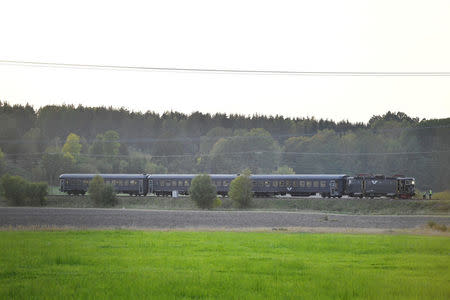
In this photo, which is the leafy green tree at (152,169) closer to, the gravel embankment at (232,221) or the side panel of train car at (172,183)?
the side panel of train car at (172,183)

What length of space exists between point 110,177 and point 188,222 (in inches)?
1564

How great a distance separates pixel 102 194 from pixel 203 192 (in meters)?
14.9

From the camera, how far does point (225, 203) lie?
87125 mm

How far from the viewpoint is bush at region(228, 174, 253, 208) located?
82.1m

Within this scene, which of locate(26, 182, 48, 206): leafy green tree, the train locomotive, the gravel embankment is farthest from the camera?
locate(26, 182, 48, 206): leafy green tree

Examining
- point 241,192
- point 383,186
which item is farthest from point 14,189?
point 383,186

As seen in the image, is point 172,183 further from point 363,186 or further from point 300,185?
point 363,186

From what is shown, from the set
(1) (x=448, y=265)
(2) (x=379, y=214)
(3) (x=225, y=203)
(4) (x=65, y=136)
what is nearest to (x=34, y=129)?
(4) (x=65, y=136)

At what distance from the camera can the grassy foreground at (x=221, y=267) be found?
66.4 ft

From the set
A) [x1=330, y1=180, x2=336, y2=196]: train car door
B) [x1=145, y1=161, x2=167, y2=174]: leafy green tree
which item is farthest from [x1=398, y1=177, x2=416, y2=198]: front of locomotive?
[x1=145, y1=161, x2=167, y2=174]: leafy green tree

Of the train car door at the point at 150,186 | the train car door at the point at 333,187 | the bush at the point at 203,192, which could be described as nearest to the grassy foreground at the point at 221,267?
the bush at the point at 203,192

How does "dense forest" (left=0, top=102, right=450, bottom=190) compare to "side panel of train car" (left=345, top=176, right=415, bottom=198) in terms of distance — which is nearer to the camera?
"side panel of train car" (left=345, top=176, right=415, bottom=198)

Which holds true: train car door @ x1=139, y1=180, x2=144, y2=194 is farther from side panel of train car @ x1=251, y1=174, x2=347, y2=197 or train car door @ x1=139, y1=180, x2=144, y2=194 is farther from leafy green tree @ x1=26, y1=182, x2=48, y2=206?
side panel of train car @ x1=251, y1=174, x2=347, y2=197

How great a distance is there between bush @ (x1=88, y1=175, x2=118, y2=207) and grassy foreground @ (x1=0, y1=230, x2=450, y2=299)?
151 feet
